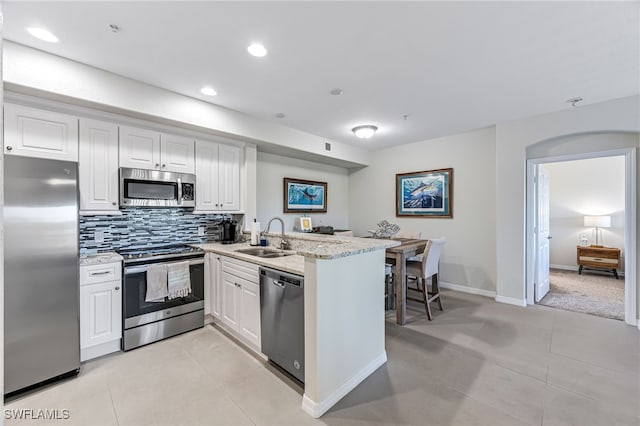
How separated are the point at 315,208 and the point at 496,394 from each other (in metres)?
4.00

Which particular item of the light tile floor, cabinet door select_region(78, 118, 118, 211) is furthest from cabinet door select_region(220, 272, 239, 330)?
cabinet door select_region(78, 118, 118, 211)

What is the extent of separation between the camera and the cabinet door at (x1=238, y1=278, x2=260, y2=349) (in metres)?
2.56

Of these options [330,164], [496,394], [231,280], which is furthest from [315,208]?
[496,394]

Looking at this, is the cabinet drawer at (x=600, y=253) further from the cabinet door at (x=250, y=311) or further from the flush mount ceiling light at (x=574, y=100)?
the cabinet door at (x=250, y=311)

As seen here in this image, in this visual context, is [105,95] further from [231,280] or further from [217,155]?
[231,280]

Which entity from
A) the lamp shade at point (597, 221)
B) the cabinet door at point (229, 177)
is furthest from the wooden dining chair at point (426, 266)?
the lamp shade at point (597, 221)

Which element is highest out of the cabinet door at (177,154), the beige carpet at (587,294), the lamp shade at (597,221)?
the cabinet door at (177,154)

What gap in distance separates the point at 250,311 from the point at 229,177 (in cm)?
194

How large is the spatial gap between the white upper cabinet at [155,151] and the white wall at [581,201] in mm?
6406

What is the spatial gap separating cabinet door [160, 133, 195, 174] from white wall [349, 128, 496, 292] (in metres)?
3.63

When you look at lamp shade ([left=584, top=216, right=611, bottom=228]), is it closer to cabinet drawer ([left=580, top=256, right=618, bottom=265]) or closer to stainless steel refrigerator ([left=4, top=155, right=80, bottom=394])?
cabinet drawer ([left=580, top=256, right=618, bottom=265])

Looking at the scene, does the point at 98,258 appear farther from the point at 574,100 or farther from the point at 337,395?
the point at 574,100

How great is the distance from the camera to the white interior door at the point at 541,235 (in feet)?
13.5

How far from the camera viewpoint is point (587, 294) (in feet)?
14.4
